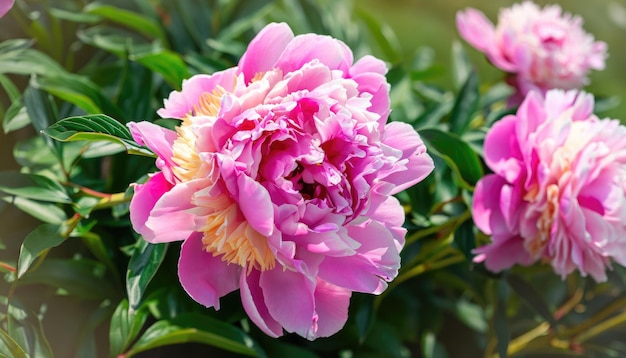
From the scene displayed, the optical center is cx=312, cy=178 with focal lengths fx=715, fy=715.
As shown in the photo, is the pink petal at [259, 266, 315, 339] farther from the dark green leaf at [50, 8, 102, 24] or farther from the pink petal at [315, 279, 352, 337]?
the dark green leaf at [50, 8, 102, 24]

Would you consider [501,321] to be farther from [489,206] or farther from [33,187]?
[33,187]

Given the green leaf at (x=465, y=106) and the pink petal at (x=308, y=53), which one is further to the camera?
the green leaf at (x=465, y=106)

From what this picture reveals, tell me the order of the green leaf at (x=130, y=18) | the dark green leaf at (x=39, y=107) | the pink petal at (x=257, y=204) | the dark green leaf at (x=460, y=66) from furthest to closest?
the dark green leaf at (x=460, y=66) < the green leaf at (x=130, y=18) < the dark green leaf at (x=39, y=107) < the pink petal at (x=257, y=204)

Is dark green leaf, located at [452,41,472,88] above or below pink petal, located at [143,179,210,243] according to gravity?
below

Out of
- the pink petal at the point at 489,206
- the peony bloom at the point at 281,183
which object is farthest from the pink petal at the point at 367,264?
the pink petal at the point at 489,206

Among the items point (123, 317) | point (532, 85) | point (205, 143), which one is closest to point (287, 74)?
point (205, 143)

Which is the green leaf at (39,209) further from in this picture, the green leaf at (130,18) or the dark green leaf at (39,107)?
the green leaf at (130,18)

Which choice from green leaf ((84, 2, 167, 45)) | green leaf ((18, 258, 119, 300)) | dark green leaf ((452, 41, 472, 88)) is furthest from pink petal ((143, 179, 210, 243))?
dark green leaf ((452, 41, 472, 88))
